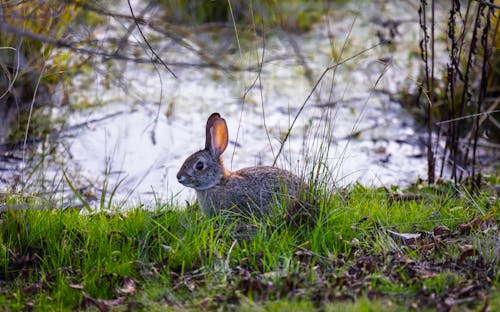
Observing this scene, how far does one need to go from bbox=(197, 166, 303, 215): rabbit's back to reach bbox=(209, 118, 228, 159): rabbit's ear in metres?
0.22

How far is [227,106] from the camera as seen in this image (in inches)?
338

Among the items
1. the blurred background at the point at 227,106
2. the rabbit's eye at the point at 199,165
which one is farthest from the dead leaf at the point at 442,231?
the rabbit's eye at the point at 199,165

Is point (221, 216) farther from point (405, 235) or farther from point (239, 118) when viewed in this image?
point (239, 118)

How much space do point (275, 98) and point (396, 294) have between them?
4990mm

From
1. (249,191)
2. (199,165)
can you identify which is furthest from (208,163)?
(249,191)

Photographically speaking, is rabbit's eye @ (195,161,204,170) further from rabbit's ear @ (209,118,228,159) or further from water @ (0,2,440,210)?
water @ (0,2,440,210)

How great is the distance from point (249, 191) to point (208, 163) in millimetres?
386

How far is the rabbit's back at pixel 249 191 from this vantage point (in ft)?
17.0

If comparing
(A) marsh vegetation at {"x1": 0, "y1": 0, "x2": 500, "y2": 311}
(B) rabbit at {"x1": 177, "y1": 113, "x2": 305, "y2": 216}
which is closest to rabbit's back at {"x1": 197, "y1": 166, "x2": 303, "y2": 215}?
(B) rabbit at {"x1": 177, "y1": 113, "x2": 305, "y2": 216}

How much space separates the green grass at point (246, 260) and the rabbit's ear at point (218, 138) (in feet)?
1.62

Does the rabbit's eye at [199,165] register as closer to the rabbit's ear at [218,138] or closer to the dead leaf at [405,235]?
the rabbit's ear at [218,138]

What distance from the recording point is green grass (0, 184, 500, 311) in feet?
13.6

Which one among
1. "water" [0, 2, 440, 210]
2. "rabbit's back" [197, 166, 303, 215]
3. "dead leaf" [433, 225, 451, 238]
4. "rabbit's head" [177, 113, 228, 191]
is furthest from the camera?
"water" [0, 2, 440, 210]

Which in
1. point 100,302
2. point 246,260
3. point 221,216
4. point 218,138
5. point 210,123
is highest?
point 210,123
